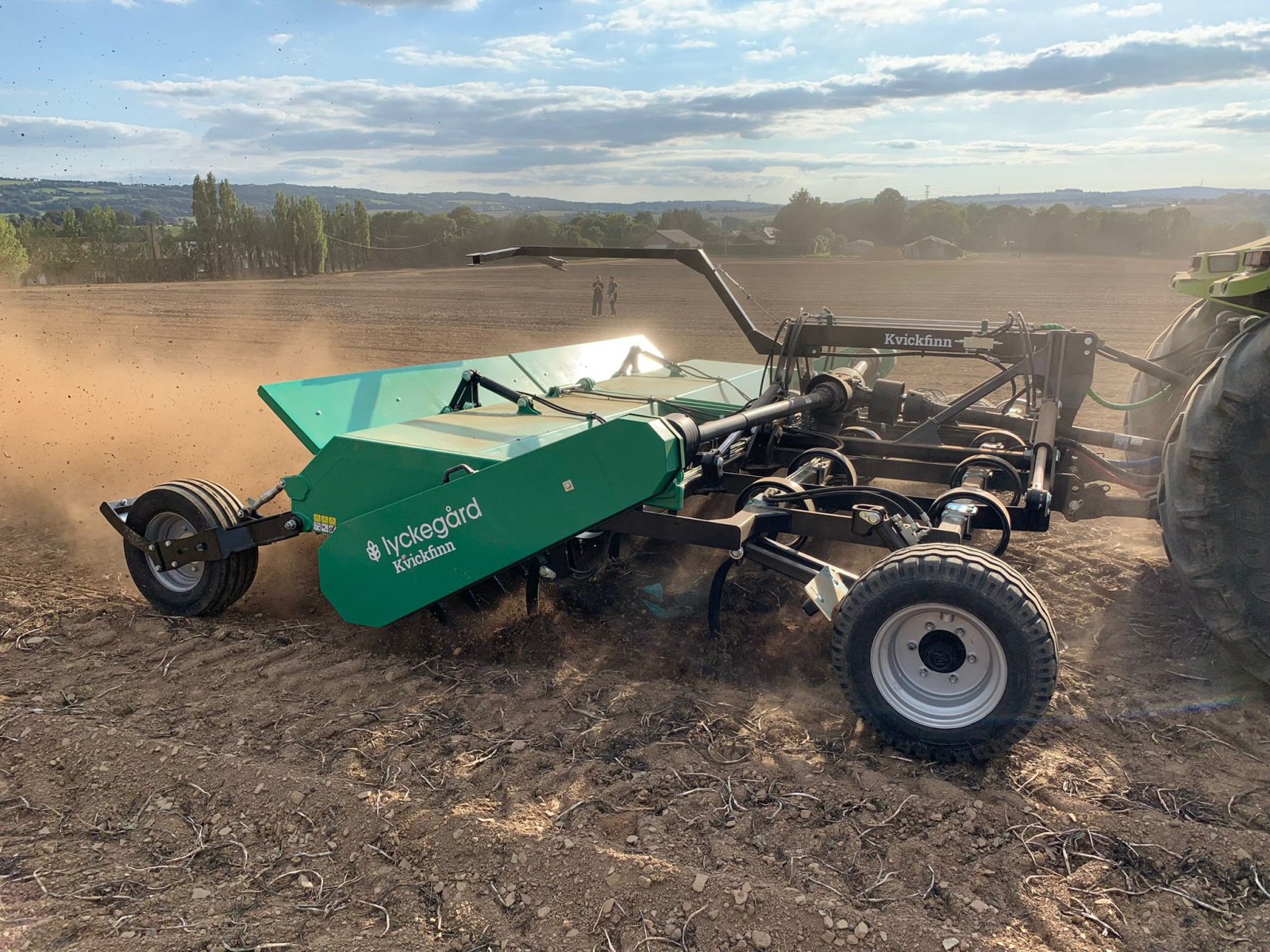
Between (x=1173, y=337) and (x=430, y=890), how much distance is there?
5.24 meters

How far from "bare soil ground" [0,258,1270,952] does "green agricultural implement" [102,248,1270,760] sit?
0.30 m

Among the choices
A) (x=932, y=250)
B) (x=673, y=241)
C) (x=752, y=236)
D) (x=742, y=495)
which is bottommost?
(x=742, y=495)

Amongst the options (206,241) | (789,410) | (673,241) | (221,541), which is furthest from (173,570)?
(206,241)

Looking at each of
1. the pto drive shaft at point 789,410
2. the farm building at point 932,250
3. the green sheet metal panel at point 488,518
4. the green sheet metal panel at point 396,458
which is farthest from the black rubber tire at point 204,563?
the farm building at point 932,250

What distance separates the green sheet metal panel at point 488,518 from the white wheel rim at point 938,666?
111cm

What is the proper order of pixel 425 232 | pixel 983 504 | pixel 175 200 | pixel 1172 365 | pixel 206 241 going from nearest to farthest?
1. pixel 983 504
2. pixel 1172 365
3. pixel 206 241
4. pixel 425 232
5. pixel 175 200

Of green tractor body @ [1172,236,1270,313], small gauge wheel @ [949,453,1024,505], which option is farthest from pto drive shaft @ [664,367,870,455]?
green tractor body @ [1172,236,1270,313]

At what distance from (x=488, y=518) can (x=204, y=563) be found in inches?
78.0

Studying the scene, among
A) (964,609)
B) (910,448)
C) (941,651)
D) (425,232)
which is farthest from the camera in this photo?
(425,232)

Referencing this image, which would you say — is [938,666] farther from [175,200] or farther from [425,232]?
[175,200]

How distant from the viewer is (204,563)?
15.8 feet

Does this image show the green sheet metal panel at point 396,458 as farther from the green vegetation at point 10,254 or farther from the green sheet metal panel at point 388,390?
the green vegetation at point 10,254

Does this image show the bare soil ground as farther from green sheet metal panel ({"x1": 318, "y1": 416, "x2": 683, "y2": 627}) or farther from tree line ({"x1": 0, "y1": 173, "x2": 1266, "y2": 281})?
tree line ({"x1": 0, "y1": 173, "x2": 1266, "y2": 281})

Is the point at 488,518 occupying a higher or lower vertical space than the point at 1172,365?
lower
